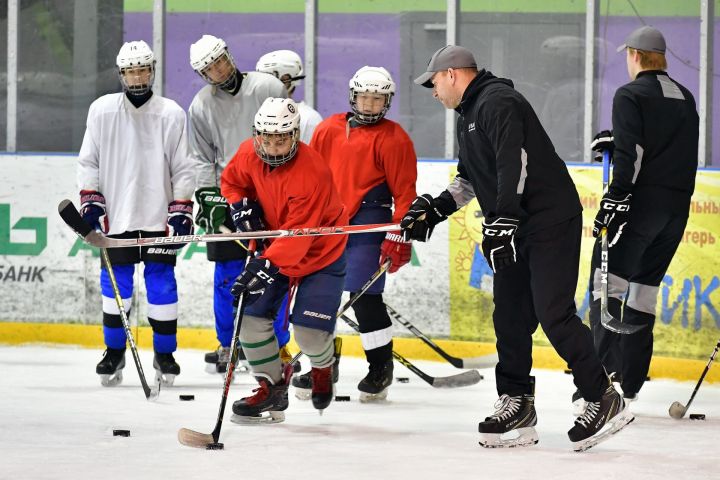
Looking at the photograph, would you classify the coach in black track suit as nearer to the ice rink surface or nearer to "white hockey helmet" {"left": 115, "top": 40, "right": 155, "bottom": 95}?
the ice rink surface

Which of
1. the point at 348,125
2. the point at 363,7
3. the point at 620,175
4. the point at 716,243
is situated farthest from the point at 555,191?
the point at 363,7

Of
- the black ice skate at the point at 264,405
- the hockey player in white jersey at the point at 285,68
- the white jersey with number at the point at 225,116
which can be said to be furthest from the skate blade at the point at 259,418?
the hockey player in white jersey at the point at 285,68

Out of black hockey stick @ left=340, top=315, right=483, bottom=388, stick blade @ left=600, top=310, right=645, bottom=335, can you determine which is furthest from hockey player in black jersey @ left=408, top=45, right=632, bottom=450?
black hockey stick @ left=340, top=315, right=483, bottom=388

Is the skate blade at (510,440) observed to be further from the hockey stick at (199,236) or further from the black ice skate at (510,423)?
the hockey stick at (199,236)

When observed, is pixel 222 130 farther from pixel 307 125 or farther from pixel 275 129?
pixel 275 129

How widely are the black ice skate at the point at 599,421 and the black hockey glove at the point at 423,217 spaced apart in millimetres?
786

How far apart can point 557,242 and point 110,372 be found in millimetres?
2246

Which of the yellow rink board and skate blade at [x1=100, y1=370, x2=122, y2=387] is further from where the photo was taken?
the yellow rink board

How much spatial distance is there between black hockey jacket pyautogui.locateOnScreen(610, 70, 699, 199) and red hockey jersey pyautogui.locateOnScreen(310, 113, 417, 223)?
2.72 feet

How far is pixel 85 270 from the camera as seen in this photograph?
706cm

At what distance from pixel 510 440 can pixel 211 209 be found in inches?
71.8

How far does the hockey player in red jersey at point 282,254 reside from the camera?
15.1ft

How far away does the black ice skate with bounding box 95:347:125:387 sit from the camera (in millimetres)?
5734

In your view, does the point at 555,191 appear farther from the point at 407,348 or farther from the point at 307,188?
the point at 407,348
